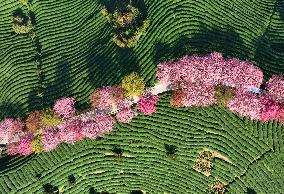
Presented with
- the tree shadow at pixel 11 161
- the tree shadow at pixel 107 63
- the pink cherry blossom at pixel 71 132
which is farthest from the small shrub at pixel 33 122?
the tree shadow at pixel 107 63

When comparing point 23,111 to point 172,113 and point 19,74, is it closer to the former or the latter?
point 19,74

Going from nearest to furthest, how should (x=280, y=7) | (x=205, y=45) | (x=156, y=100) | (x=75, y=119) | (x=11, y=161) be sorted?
(x=156, y=100) < (x=205, y=45) < (x=75, y=119) < (x=11, y=161) < (x=280, y=7)

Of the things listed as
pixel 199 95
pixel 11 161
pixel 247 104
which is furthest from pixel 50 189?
pixel 247 104

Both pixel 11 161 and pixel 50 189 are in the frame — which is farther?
pixel 11 161

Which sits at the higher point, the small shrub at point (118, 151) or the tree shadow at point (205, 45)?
the tree shadow at point (205, 45)

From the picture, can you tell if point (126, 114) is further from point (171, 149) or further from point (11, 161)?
point (11, 161)

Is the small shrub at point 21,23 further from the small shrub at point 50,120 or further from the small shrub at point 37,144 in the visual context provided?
the small shrub at point 37,144
